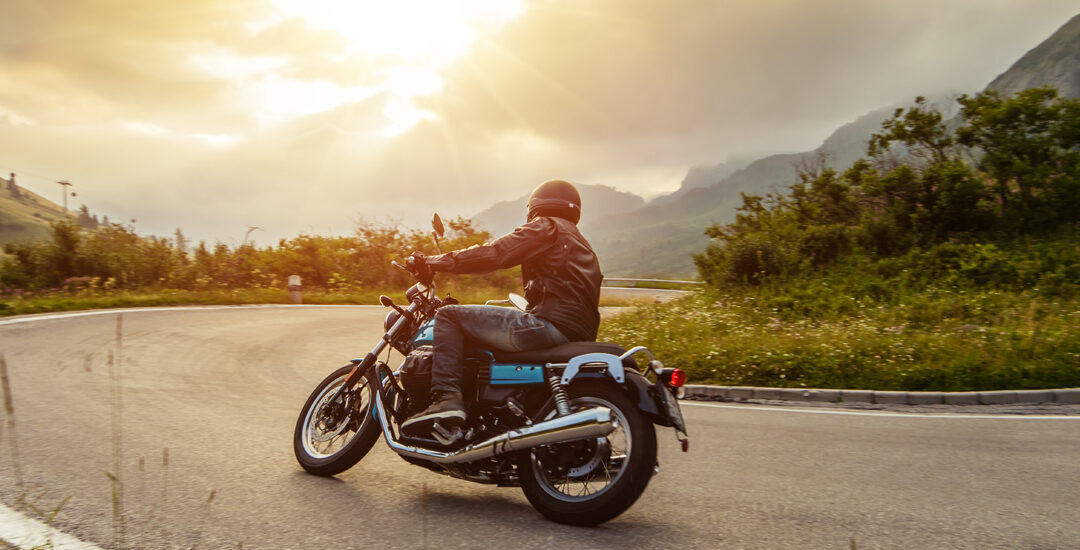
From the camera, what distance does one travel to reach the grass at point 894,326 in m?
8.56

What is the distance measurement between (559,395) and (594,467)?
43 centimetres

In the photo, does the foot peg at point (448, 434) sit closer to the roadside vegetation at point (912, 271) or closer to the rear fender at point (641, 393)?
the rear fender at point (641, 393)

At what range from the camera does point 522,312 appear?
384 cm

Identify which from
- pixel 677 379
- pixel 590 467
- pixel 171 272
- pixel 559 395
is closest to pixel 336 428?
pixel 559 395

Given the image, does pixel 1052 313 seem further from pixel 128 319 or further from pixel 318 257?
pixel 318 257

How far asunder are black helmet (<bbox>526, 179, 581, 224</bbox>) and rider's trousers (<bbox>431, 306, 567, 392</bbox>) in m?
0.66

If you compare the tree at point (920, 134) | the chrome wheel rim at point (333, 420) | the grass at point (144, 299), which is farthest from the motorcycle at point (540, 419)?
the tree at point (920, 134)

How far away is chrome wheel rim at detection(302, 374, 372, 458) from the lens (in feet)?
14.2

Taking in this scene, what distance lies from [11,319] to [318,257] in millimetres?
12421

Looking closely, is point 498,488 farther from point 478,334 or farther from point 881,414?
point 881,414

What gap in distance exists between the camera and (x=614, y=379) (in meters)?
3.45

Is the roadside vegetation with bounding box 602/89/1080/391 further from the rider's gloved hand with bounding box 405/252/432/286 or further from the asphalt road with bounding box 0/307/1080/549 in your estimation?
the rider's gloved hand with bounding box 405/252/432/286

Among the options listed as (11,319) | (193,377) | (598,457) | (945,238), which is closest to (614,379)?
(598,457)

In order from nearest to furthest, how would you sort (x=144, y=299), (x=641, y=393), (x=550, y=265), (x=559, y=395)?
(x=641, y=393) → (x=559, y=395) → (x=550, y=265) → (x=144, y=299)
